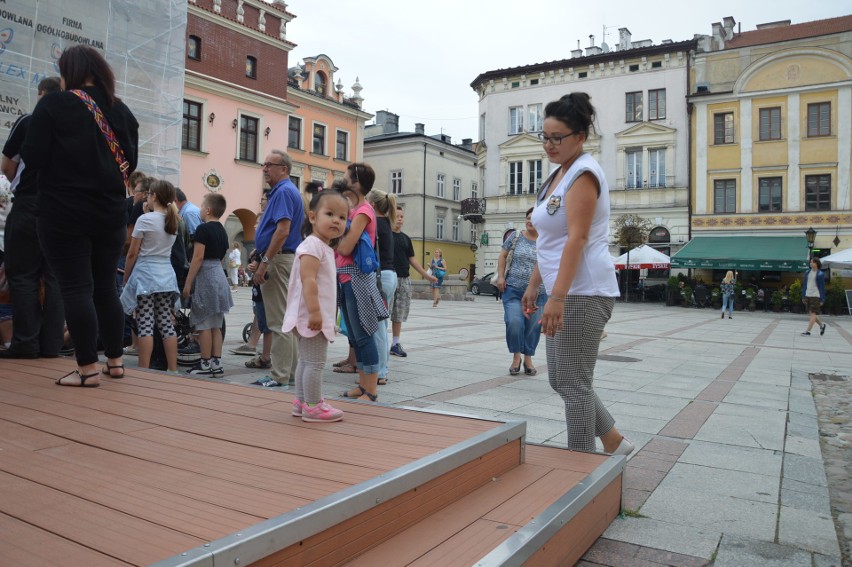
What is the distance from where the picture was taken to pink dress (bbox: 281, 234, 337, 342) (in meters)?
3.38

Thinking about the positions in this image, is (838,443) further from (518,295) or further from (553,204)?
(518,295)

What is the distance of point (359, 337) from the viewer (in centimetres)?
463

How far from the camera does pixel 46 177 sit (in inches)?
145

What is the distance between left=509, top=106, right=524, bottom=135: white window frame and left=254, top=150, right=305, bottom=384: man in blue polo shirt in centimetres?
3469

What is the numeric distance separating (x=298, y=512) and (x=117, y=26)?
18.5m

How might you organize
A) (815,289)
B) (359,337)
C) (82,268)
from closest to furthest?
1. (82,268)
2. (359,337)
3. (815,289)

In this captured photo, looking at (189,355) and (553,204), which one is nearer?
(553,204)

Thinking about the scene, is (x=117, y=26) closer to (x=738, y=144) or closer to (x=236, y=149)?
(x=236, y=149)

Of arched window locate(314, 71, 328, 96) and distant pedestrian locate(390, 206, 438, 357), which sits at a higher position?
arched window locate(314, 71, 328, 96)

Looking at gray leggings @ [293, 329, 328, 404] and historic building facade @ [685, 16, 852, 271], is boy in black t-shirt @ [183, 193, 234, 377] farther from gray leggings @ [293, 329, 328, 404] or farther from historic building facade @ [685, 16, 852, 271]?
historic building facade @ [685, 16, 852, 271]

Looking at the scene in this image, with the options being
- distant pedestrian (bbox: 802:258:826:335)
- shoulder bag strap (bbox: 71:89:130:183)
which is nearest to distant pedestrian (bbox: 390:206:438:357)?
shoulder bag strap (bbox: 71:89:130:183)

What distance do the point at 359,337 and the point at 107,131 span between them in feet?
6.80

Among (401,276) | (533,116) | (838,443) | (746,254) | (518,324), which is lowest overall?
(838,443)

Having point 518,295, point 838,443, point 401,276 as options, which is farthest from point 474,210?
point 838,443
